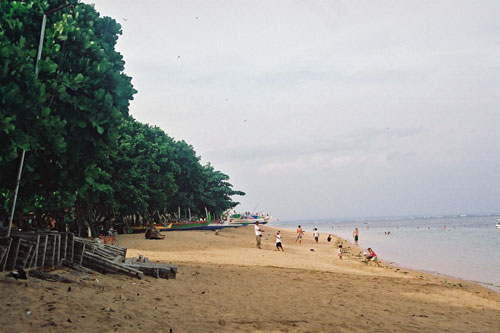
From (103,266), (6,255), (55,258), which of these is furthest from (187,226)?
(6,255)

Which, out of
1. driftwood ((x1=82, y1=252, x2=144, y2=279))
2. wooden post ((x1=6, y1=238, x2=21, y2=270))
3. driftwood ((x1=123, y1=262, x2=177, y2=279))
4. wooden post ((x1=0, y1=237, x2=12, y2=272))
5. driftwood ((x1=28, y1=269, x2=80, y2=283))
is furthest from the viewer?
driftwood ((x1=123, y1=262, x2=177, y2=279))

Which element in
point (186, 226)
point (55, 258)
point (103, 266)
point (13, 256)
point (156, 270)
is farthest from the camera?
point (186, 226)

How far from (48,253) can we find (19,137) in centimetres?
319

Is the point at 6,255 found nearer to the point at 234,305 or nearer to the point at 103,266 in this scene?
the point at 103,266

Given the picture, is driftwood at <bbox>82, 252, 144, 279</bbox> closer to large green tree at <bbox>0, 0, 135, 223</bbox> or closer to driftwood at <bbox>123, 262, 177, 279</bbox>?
driftwood at <bbox>123, 262, 177, 279</bbox>

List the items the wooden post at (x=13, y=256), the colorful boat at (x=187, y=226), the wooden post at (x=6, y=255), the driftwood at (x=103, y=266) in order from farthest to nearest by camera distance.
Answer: the colorful boat at (x=187, y=226)
the driftwood at (x=103, y=266)
the wooden post at (x=13, y=256)
the wooden post at (x=6, y=255)

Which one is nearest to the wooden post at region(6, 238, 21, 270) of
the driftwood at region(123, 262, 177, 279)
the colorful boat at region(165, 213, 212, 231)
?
the driftwood at region(123, 262, 177, 279)

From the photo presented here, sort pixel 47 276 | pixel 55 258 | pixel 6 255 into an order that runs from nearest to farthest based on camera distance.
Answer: pixel 6 255, pixel 47 276, pixel 55 258

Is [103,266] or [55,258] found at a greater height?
[55,258]

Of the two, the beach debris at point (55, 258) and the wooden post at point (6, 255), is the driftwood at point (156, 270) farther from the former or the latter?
the wooden post at point (6, 255)

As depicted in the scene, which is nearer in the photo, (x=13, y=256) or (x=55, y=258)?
(x=13, y=256)

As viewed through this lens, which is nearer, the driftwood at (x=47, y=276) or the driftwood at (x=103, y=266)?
the driftwood at (x=47, y=276)

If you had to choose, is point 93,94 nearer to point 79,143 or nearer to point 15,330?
point 79,143

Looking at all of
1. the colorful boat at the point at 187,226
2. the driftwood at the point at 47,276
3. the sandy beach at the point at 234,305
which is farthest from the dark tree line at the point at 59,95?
the colorful boat at the point at 187,226
